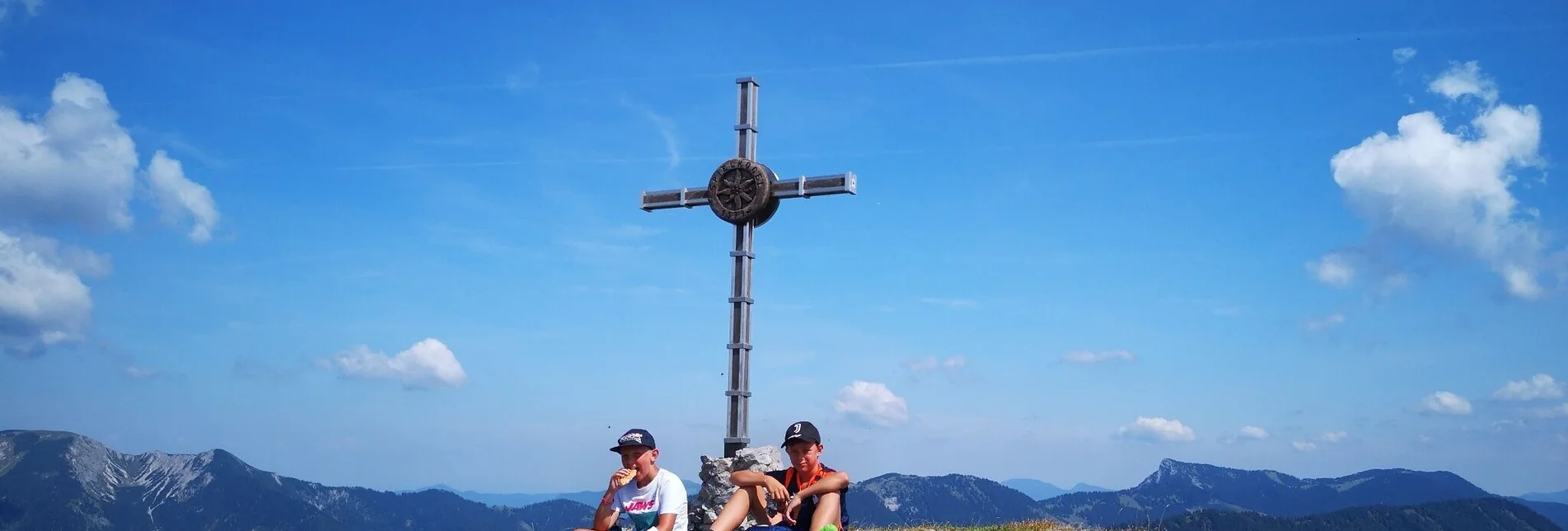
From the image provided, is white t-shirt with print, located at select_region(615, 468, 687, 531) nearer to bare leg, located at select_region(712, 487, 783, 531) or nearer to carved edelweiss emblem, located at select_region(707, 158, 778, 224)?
bare leg, located at select_region(712, 487, 783, 531)

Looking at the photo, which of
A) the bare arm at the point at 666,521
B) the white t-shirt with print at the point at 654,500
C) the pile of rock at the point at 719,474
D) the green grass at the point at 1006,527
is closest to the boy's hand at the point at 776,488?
the white t-shirt with print at the point at 654,500

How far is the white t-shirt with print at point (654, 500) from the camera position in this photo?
10.8 m

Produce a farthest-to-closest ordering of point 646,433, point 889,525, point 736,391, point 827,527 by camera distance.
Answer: point 889,525 < point 736,391 < point 646,433 < point 827,527

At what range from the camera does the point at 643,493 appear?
11094mm

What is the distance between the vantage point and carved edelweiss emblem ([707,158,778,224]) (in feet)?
61.9

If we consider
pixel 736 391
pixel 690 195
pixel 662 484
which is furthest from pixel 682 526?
pixel 690 195

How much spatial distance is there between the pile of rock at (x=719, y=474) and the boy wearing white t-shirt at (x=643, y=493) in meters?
6.53

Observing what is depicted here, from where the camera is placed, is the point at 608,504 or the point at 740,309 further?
the point at 740,309

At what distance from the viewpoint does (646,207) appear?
20469 mm

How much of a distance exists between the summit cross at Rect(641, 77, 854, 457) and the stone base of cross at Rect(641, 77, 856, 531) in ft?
0.04

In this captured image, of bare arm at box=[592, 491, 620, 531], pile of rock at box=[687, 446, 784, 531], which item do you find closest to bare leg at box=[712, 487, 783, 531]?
bare arm at box=[592, 491, 620, 531]

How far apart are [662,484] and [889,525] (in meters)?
9.73

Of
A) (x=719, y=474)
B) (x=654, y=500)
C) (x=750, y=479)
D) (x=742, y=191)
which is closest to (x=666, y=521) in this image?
(x=654, y=500)

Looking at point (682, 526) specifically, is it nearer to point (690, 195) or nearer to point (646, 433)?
point (646, 433)
